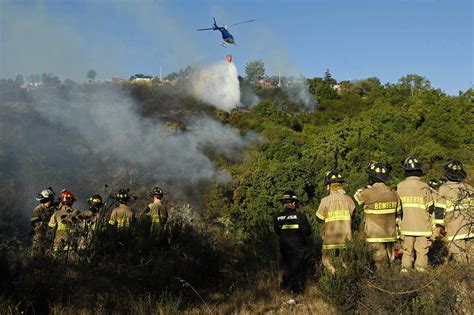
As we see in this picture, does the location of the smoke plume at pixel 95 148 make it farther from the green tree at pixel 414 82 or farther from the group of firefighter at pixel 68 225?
the green tree at pixel 414 82

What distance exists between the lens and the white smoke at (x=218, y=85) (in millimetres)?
40125

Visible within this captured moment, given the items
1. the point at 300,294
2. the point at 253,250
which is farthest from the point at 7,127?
the point at 300,294

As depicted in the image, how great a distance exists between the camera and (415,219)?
19.9 ft

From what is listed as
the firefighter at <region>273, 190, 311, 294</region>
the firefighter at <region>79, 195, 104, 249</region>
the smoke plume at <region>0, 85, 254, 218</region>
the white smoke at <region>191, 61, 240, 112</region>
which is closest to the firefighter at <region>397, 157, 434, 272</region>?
the firefighter at <region>273, 190, 311, 294</region>

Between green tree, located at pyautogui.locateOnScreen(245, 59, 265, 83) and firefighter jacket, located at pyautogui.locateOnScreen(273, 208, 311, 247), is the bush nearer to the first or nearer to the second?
firefighter jacket, located at pyautogui.locateOnScreen(273, 208, 311, 247)

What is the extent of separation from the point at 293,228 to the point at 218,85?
39.8 metres

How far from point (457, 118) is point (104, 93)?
3127 cm

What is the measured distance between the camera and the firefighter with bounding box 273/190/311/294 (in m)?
6.03

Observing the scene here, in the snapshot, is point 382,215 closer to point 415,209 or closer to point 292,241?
point 415,209

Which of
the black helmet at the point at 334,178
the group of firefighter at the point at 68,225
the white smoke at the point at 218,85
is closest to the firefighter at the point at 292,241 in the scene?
the black helmet at the point at 334,178

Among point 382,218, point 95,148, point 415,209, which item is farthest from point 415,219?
point 95,148

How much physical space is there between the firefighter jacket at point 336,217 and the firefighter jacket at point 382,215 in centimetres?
26

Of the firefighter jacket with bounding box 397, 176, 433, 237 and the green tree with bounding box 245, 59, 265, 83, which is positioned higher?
the green tree with bounding box 245, 59, 265, 83

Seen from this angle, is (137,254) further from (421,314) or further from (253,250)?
(421,314)
